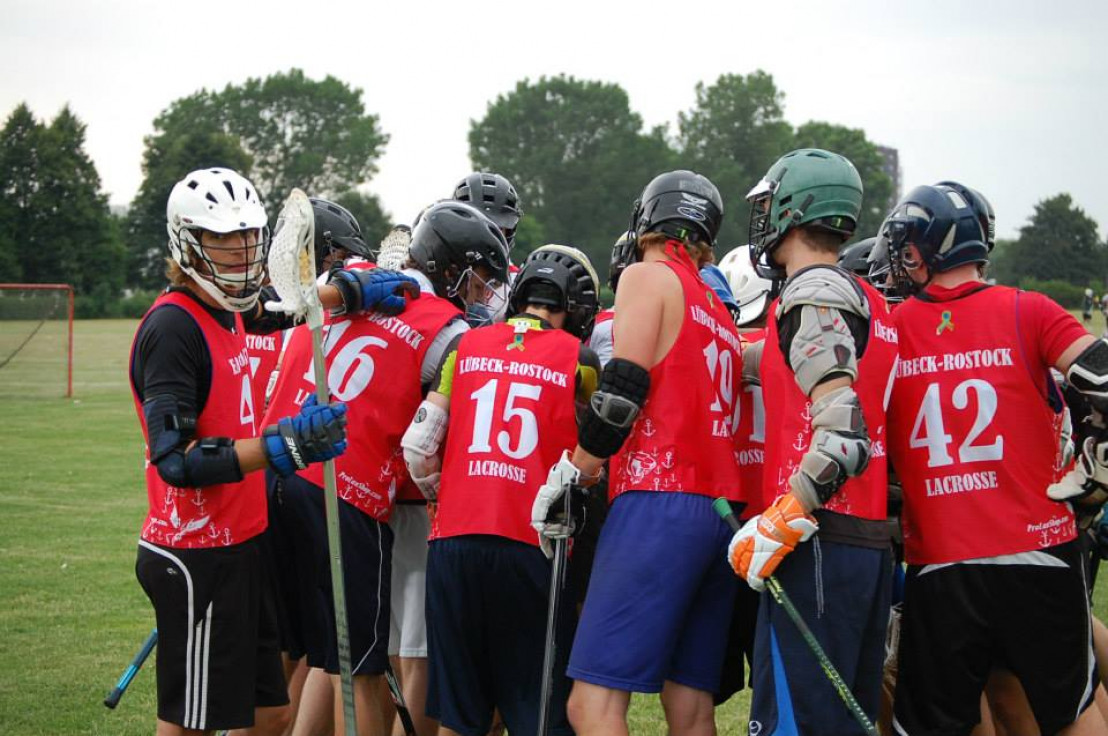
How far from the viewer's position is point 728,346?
5129mm

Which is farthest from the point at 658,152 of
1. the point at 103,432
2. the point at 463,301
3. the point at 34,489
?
the point at 463,301

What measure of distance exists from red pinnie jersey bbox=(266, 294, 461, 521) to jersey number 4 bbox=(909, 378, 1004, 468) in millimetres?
2284

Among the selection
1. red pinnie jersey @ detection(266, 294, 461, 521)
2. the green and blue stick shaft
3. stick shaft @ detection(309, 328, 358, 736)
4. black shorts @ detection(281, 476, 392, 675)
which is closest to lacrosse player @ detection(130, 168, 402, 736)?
stick shaft @ detection(309, 328, 358, 736)

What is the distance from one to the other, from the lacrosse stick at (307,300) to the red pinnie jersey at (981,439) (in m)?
2.37

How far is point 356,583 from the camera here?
554 cm

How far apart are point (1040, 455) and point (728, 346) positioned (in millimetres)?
1338

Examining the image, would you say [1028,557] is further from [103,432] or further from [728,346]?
[103,432]

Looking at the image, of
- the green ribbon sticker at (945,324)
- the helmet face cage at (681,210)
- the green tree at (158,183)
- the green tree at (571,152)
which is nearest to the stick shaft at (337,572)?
the helmet face cage at (681,210)

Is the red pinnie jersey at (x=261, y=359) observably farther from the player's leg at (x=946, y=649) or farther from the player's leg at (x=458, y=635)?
the player's leg at (x=946, y=649)

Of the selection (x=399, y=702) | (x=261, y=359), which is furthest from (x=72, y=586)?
(x=399, y=702)

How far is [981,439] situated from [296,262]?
112 inches

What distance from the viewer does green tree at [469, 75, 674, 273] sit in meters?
88.7

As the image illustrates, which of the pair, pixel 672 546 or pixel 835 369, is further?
pixel 672 546

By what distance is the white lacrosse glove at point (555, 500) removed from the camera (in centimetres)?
480
